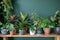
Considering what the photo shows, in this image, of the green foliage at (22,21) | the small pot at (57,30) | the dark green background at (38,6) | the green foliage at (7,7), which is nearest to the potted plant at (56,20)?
the small pot at (57,30)

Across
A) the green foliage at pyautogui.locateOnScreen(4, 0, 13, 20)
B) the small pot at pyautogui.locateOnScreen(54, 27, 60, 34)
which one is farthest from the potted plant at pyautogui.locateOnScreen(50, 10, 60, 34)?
the green foliage at pyautogui.locateOnScreen(4, 0, 13, 20)

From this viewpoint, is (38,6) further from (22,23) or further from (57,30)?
(57,30)

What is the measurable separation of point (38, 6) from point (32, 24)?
0.39 meters

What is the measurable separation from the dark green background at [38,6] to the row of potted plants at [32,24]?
0.12 meters

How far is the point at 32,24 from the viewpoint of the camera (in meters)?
2.81

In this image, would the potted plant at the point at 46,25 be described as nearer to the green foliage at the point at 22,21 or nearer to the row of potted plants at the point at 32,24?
the row of potted plants at the point at 32,24

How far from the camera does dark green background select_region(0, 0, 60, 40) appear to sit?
282 cm

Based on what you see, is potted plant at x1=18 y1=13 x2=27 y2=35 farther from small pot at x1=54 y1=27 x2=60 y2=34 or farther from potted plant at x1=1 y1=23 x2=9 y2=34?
small pot at x1=54 y1=27 x2=60 y2=34

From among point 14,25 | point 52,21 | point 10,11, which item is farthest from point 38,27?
point 10,11

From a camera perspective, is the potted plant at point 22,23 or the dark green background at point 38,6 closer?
the potted plant at point 22,23

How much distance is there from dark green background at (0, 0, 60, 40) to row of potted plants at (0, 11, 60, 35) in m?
0.12

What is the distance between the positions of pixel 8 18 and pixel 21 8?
1.13 feet

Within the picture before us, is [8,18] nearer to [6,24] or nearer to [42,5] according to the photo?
[6,24]

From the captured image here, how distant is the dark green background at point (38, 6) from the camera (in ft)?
9.25
